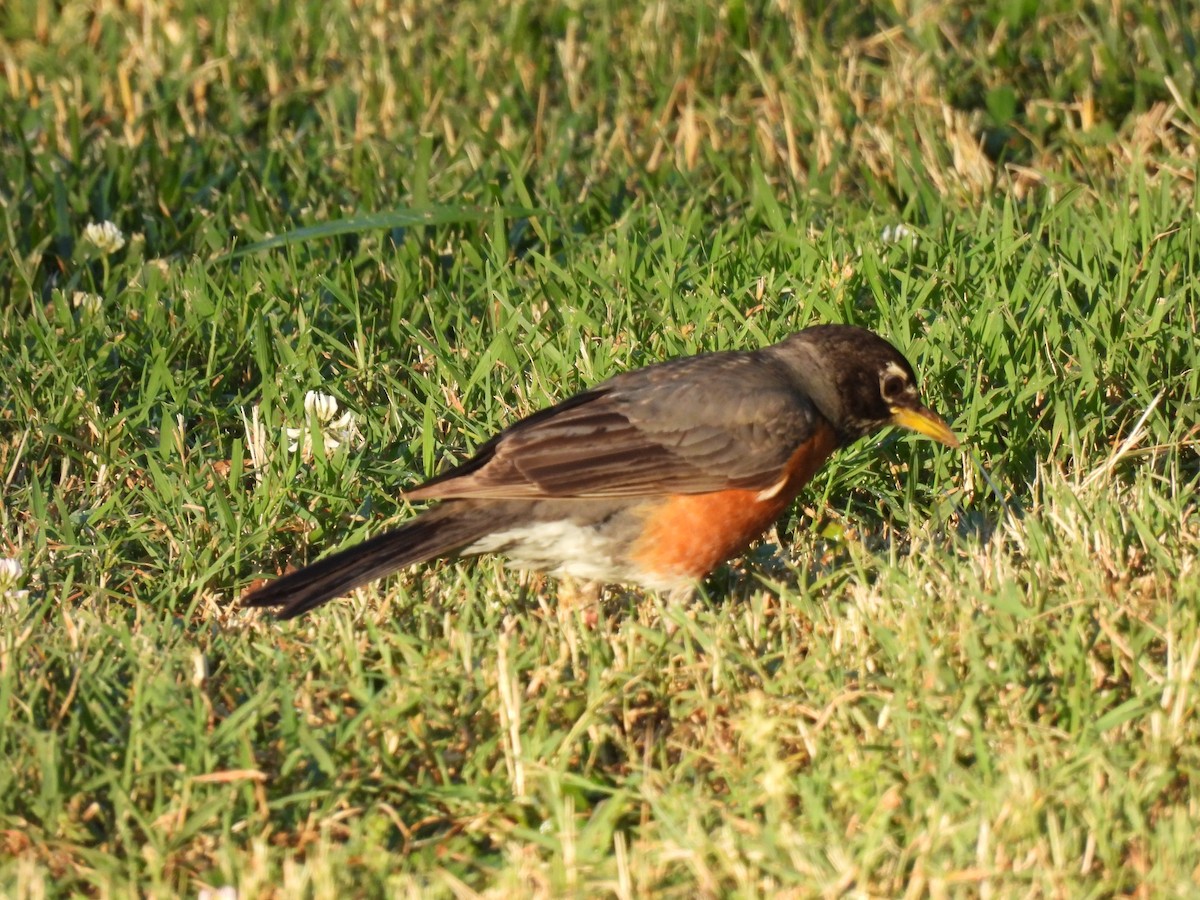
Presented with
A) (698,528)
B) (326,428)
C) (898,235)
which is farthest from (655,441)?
(898,235)

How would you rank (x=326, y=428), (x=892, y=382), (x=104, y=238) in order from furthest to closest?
(x=104, y=238), (x=326, y=428), (x=892, y=382)

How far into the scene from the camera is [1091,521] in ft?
15.0

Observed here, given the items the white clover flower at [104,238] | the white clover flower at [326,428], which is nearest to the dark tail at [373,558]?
the white clover flower at [326,428]

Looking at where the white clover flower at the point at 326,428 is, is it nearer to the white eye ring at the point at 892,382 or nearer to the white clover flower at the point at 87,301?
the white clover flower at the point at 87,301

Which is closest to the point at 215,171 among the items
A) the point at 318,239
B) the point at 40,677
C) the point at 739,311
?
the point at 318,239

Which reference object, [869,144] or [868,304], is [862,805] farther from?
[869,144]

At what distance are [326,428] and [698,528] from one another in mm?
1305

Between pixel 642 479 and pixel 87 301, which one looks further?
pixel 87 301

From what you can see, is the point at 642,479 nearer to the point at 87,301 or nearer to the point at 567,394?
the point at 567,394

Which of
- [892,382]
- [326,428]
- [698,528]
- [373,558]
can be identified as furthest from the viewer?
[326,428]

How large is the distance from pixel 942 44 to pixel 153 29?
3.92 metres

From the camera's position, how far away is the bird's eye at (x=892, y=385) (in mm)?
5105

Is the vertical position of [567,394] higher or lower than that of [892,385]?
lower

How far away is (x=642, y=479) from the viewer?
4852 millimetres
